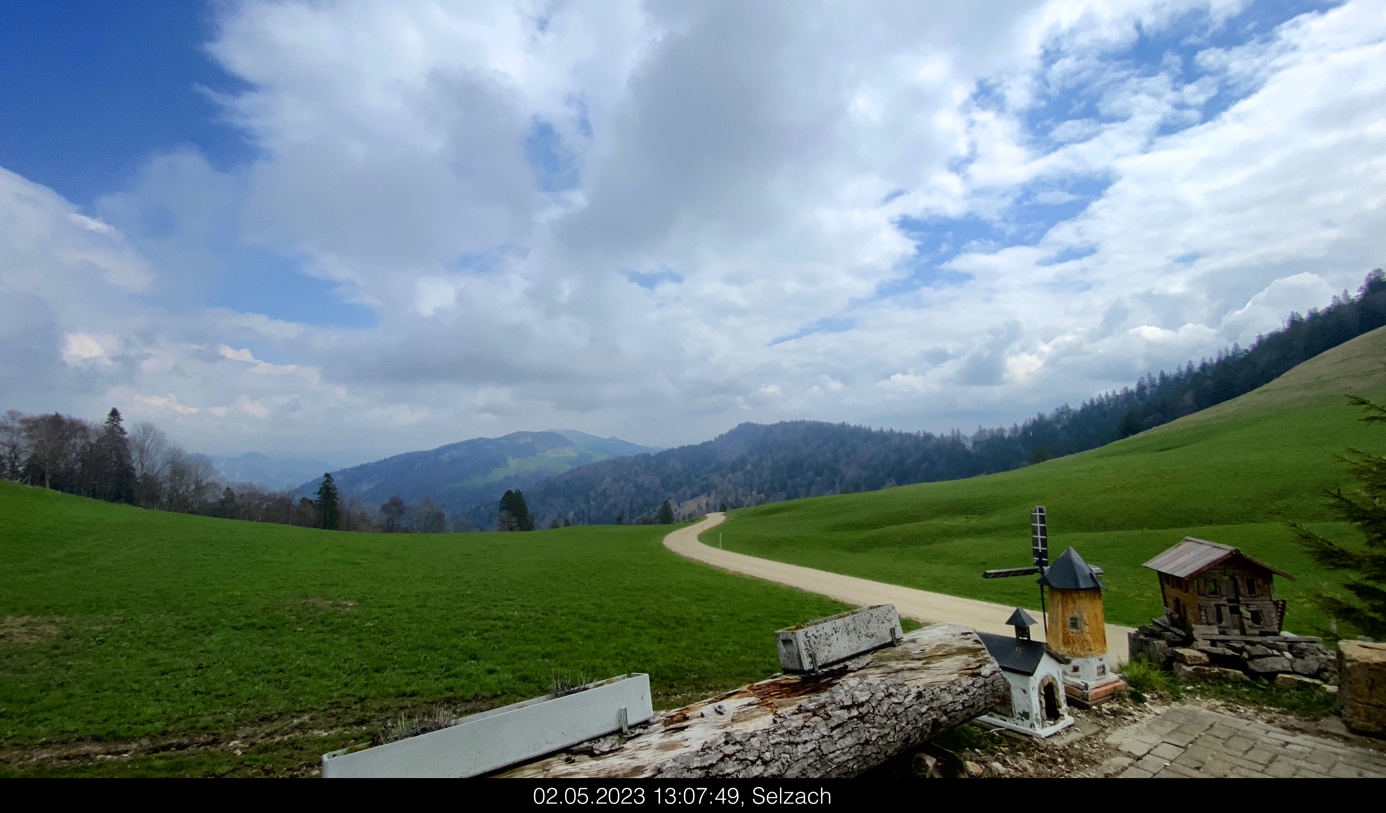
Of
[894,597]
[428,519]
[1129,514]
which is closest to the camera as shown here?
[894,597]

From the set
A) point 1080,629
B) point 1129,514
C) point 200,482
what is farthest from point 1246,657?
point 200,482

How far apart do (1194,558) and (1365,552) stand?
2.36 meters

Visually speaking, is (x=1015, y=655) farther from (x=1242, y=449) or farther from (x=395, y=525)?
(x=395, y=525)

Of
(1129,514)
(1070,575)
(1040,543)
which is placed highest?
(1040,543)

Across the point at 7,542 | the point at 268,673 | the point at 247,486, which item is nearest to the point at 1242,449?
the point at 268,673

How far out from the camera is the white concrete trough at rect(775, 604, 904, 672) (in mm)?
6723

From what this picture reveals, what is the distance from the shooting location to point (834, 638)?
7.09 meters

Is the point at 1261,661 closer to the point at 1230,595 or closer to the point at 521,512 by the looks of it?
the point at 1230,595

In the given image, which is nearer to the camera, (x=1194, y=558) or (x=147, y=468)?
(x=1194, y=558)

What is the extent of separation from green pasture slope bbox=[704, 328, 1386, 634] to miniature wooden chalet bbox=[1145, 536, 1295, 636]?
961 cm

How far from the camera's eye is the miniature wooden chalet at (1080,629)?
361 inches

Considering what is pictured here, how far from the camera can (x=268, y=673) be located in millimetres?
12469

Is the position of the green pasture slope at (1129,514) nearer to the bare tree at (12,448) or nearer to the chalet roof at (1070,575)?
the chalet roof at (1070,575)
